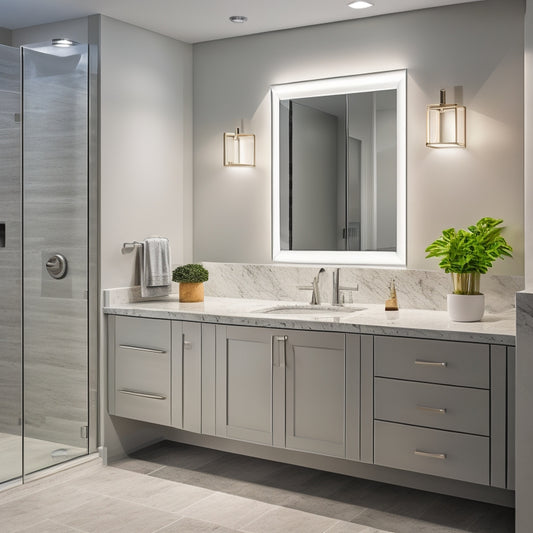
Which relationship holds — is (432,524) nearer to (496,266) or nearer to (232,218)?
(496,266)

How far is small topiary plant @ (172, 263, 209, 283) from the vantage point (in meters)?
4.02

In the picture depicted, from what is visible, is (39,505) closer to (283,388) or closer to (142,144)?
(283,388)

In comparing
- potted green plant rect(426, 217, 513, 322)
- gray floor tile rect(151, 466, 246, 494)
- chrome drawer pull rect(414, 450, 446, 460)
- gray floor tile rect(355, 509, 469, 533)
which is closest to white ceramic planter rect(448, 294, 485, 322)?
potted green plant rect(426, 217, 513, 322)

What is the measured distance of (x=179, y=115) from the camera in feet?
14.3

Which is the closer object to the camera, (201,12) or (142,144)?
(201,12)

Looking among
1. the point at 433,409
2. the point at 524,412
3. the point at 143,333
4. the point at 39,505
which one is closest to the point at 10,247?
the point at 143,333

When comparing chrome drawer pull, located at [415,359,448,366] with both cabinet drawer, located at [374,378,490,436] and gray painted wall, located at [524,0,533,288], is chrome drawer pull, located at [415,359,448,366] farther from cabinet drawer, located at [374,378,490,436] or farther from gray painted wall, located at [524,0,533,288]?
gray painted wall, located at [524,0,533,288]

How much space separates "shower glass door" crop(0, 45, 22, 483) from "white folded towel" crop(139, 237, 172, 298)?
2.33 feet

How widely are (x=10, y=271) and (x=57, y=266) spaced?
268 millimetres

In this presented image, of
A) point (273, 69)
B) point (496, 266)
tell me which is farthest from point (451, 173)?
point (273, 69)

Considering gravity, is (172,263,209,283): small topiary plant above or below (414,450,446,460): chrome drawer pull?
above

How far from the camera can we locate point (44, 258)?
3662 millimetres

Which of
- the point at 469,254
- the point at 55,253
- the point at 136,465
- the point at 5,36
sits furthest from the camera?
the point at 5,36

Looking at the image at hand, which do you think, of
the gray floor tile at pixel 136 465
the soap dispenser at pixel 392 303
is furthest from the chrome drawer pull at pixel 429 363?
the gray floor tile at pixel 136 465
